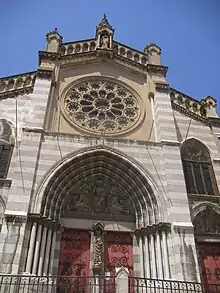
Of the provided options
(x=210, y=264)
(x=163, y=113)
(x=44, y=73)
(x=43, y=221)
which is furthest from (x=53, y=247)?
(x=44, y=73)

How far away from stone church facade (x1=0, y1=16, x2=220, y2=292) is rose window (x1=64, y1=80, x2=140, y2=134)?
0.05 metres

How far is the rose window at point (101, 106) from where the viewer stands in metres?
14.7

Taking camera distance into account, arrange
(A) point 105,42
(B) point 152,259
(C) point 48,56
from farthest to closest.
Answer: (A) point 105,42 → (C) point 48,56 → (B) point 152,259

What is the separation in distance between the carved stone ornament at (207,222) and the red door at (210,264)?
0.48m

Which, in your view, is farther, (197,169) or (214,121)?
(214,121)

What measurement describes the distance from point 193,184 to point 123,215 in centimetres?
335

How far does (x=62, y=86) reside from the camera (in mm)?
15711

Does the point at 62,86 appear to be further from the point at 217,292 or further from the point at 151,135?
the point at 217,292

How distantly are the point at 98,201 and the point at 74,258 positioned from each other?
2.32 metres

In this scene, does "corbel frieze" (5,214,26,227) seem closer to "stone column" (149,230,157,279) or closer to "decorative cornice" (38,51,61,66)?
"stone column" (149,230,157,279)

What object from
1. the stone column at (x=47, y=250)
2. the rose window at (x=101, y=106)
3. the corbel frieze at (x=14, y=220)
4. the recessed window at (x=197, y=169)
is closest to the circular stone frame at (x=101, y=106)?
the rose window at (x=101, y=106)

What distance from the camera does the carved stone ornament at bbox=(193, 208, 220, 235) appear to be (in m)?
12.0

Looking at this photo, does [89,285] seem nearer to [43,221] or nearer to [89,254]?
[89,254]

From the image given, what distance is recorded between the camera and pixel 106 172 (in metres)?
13.0
